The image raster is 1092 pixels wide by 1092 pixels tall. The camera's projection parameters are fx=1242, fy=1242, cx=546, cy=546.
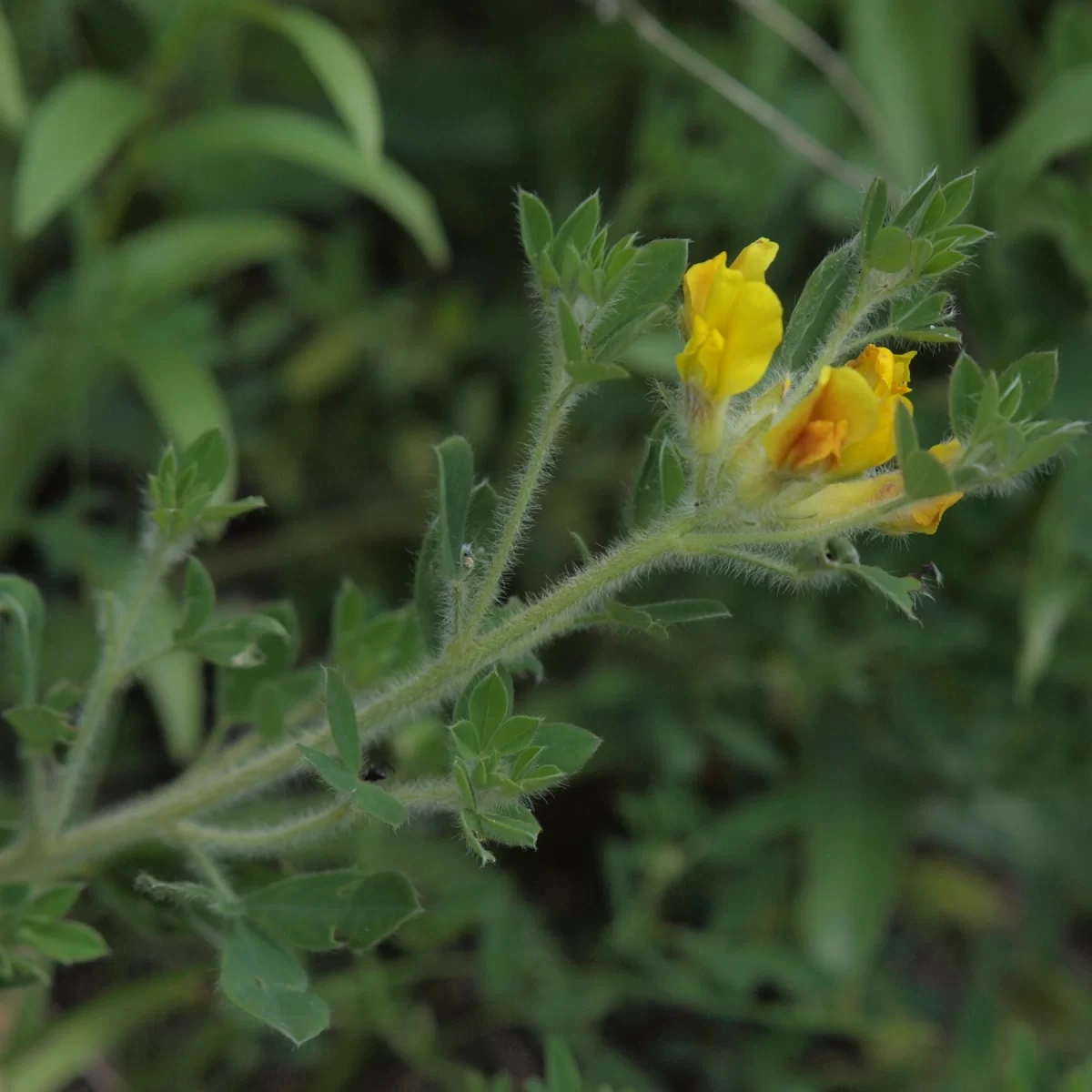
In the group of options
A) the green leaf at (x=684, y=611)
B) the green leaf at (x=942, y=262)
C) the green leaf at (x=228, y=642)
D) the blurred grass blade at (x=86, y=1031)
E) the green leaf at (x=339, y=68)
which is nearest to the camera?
the green leaf at (x=942, y=262)

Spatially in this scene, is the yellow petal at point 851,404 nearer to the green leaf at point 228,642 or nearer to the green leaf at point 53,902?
the green leaf at point 228,642

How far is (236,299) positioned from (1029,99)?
2246 millimetres

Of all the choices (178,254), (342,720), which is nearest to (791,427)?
(342,720)

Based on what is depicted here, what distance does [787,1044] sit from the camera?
2727mm

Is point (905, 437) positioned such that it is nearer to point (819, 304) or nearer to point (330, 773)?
point (819, 304)

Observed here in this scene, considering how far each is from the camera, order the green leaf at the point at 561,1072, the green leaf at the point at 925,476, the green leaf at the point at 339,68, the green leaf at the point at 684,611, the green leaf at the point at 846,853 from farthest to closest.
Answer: the green leaf at the point at 846,853 → the green leaf at the point at 339,68 → the green leaf at the point at 561,1072 → the green leaf at the point at 684,611 → the green leaf at the point at 925,476

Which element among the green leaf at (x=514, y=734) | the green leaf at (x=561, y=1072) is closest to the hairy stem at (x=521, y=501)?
the green leaf at (x=514, y=734)

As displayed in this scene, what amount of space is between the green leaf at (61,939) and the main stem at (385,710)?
0.33ft

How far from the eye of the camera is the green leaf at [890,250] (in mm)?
1179

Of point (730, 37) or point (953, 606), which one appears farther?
point (730, 37)

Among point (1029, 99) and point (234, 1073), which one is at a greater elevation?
point (1029, 99)

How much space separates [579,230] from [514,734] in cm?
51

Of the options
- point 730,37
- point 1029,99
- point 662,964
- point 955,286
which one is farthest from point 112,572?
point 1029,99

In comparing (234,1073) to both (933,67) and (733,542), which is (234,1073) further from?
(933,67)
